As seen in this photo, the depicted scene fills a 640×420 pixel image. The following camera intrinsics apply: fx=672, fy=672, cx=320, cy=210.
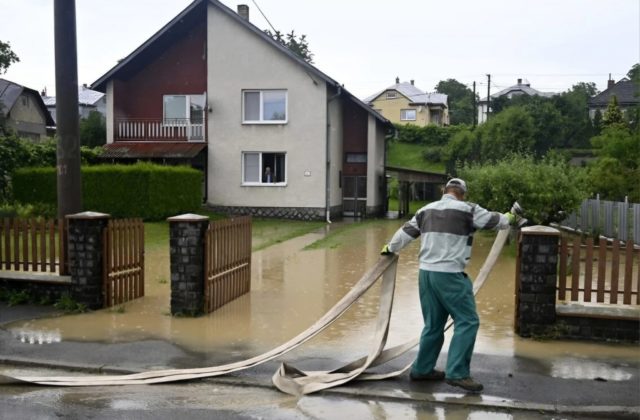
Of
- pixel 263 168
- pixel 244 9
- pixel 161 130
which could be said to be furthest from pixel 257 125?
pixel 244 9

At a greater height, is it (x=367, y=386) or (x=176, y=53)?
(x=176, y=53)

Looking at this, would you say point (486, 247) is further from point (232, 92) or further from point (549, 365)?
point (232, 92)

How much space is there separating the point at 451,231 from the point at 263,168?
23416 mm

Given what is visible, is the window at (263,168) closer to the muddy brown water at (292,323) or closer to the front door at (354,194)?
the front door at (354,194)

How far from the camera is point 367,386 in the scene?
604cm

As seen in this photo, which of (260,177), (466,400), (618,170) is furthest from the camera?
→ (260,177)

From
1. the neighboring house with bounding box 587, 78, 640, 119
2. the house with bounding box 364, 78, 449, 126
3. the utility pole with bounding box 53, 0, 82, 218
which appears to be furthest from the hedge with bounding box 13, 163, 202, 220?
the house with bounding box 364, 78, 449, 126

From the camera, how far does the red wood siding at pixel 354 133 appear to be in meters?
32.0

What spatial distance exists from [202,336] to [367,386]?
8.35 feet

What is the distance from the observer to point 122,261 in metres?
9.67

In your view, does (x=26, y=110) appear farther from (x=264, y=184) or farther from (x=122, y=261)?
(x=122, y=261)

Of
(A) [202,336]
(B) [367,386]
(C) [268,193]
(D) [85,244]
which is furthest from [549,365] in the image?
(C) [268,193]

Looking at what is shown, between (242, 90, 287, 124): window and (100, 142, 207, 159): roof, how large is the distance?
239 centimetres

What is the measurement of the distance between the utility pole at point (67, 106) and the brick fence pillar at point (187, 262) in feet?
7.14
